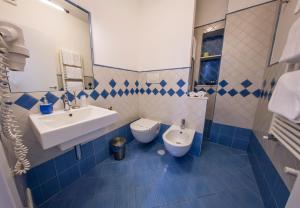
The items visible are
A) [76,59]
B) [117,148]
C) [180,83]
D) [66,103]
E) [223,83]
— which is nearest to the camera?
[66,103]

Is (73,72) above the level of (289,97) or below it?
above

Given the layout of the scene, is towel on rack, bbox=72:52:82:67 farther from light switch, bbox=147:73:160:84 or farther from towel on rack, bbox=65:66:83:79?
light switch, bbox=147:73:160:84

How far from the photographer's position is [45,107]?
98 cm

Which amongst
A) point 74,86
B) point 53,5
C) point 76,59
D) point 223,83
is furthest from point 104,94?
point 223,83

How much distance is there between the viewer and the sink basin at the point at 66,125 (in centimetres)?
69

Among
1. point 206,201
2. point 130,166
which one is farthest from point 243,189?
point 130,166

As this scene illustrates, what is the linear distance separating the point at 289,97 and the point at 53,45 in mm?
1824

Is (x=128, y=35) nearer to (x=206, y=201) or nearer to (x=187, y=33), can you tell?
(x=187, y=33)

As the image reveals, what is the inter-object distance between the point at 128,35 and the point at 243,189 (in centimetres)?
249

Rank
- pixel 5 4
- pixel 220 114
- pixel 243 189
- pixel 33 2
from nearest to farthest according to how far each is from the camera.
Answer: pixel 5 4, pixel 33 2, pixel 243 189, pixel 220 114

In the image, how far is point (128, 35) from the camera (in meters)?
1.77

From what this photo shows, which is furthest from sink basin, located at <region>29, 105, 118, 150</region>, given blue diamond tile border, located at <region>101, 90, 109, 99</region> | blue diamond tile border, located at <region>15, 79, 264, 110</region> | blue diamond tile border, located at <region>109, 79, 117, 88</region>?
blue diamond tile border, located at <region>109, 79, 117, 88</region>

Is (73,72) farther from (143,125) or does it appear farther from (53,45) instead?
(143,125)

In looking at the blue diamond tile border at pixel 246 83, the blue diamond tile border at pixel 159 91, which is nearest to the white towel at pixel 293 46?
the blue diamond tile border at pixel 159 91
